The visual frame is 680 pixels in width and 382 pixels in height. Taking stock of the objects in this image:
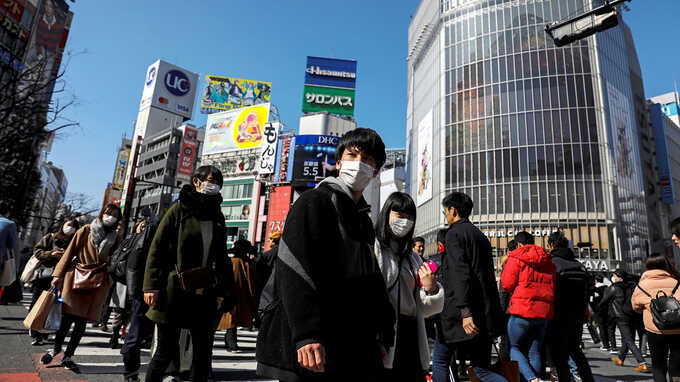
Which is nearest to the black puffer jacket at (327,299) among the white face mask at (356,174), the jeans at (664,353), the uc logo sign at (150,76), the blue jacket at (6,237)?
the white face mask at (356,174)

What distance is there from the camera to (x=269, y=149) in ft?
184

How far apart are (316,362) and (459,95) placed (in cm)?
5053

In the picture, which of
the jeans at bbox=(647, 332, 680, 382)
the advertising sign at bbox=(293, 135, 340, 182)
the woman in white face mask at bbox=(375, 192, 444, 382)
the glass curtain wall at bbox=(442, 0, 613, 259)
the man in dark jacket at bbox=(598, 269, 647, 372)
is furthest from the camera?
the advertising sign at bbox=(293, 135, 340, 182)

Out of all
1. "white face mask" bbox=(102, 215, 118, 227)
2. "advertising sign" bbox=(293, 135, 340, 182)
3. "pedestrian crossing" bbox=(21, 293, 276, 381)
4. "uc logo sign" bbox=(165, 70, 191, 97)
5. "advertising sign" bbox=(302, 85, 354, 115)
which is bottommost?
"pedestrian crossing" bbox=(21, 293, 276, 381)

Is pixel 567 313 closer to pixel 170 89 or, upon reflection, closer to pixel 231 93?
pixel 231 93

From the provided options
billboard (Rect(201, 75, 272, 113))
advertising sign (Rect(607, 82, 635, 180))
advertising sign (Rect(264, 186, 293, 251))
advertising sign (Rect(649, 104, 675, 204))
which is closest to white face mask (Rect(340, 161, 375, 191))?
advertising sign (Rect(607, 82, 635, 180))

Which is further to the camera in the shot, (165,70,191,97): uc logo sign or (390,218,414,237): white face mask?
(165,70,191,97): uc logo sign

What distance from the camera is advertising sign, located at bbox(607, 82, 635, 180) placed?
141 feet

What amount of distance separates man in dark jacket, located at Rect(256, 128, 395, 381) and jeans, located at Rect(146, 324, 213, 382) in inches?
58.8

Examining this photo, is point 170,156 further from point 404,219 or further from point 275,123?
point 404,219

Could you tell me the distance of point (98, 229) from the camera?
474 centimetres

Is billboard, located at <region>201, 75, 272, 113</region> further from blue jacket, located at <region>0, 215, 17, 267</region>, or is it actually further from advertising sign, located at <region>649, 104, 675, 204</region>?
blue jacket, located at <region>0, 215, 17, 267</region>

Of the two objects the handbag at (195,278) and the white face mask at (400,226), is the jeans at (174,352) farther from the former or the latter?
the white face mask at (400,226)

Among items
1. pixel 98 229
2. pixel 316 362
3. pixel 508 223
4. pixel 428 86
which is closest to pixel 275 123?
pixel 428 86
